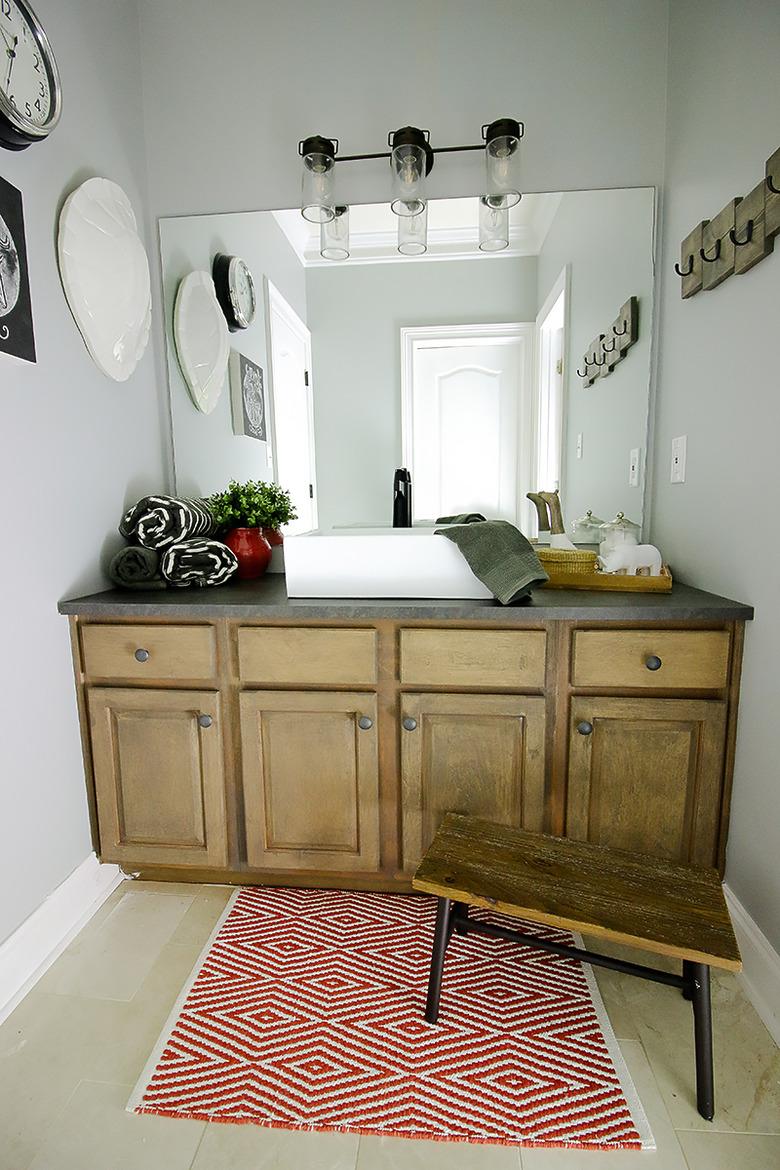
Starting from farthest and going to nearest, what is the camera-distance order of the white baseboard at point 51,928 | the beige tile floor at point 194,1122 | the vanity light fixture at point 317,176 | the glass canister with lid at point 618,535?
1. the vanity light fixture at point 317,176
2. the glass canister with lid at point 618,535
3. the white baseboard at point 51,928
4. the beige tile floor at point 194,1122

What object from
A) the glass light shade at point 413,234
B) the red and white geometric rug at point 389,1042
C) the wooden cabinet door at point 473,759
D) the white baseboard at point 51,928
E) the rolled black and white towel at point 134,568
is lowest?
the red and white geometric rug at point 389,1042

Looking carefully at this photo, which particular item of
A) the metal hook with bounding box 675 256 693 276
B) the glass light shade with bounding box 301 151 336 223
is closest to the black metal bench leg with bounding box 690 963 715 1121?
the metal hook with bounding box 675 256 693 276

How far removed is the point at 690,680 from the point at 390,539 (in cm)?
79

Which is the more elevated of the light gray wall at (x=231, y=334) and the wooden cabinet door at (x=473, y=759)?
the light gray wall at (x=231, y=334)

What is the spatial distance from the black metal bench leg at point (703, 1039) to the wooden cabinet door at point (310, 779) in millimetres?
771

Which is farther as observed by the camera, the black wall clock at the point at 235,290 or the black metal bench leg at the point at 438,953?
the black wall clock at the point at 235,290

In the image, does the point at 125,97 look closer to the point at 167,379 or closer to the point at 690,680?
the point at 167,379

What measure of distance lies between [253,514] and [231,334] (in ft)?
2.02

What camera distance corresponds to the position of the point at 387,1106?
1.11 meters

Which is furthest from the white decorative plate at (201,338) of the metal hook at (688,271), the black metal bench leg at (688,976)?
the black metal bench leg at (688,976)

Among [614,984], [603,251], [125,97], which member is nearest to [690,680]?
[614,984]

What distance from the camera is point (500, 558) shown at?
1.47 metres

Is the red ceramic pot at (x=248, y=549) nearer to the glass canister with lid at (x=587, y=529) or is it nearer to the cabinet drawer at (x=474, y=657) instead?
the cabinet drawer at (x=474, y=657)

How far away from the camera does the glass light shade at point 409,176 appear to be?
1.75 meters
